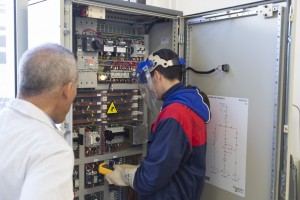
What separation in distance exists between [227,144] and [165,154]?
49 centimetres

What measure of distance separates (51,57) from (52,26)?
714mm

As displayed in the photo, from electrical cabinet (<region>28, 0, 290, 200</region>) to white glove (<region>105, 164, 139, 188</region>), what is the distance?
0.48 feet

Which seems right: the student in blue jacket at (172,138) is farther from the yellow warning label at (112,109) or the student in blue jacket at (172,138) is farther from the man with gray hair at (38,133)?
the man with gray hair at (38,133)

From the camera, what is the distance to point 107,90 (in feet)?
7.16

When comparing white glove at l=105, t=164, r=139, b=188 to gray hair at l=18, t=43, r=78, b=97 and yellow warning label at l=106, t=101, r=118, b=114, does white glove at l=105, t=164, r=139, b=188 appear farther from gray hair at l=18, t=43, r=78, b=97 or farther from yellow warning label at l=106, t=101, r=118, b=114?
gray hair at l=18, t=43, r=78, b=97

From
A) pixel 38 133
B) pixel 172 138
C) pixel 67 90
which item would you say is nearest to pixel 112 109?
pixel 172 138

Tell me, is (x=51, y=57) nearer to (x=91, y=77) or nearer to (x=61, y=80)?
(x=61, y=80)

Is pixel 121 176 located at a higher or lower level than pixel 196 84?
lower

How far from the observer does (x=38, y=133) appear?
952mm

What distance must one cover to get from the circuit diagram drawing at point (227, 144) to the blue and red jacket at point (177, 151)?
0.57 ft

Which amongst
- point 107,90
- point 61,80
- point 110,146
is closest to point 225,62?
point 107,90

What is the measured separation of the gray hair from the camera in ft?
3.42

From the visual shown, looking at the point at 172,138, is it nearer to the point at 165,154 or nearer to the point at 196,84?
the point at 165,154

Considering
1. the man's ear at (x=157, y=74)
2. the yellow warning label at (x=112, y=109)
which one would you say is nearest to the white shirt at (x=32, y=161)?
the man's ear at (x=157, y=74)
